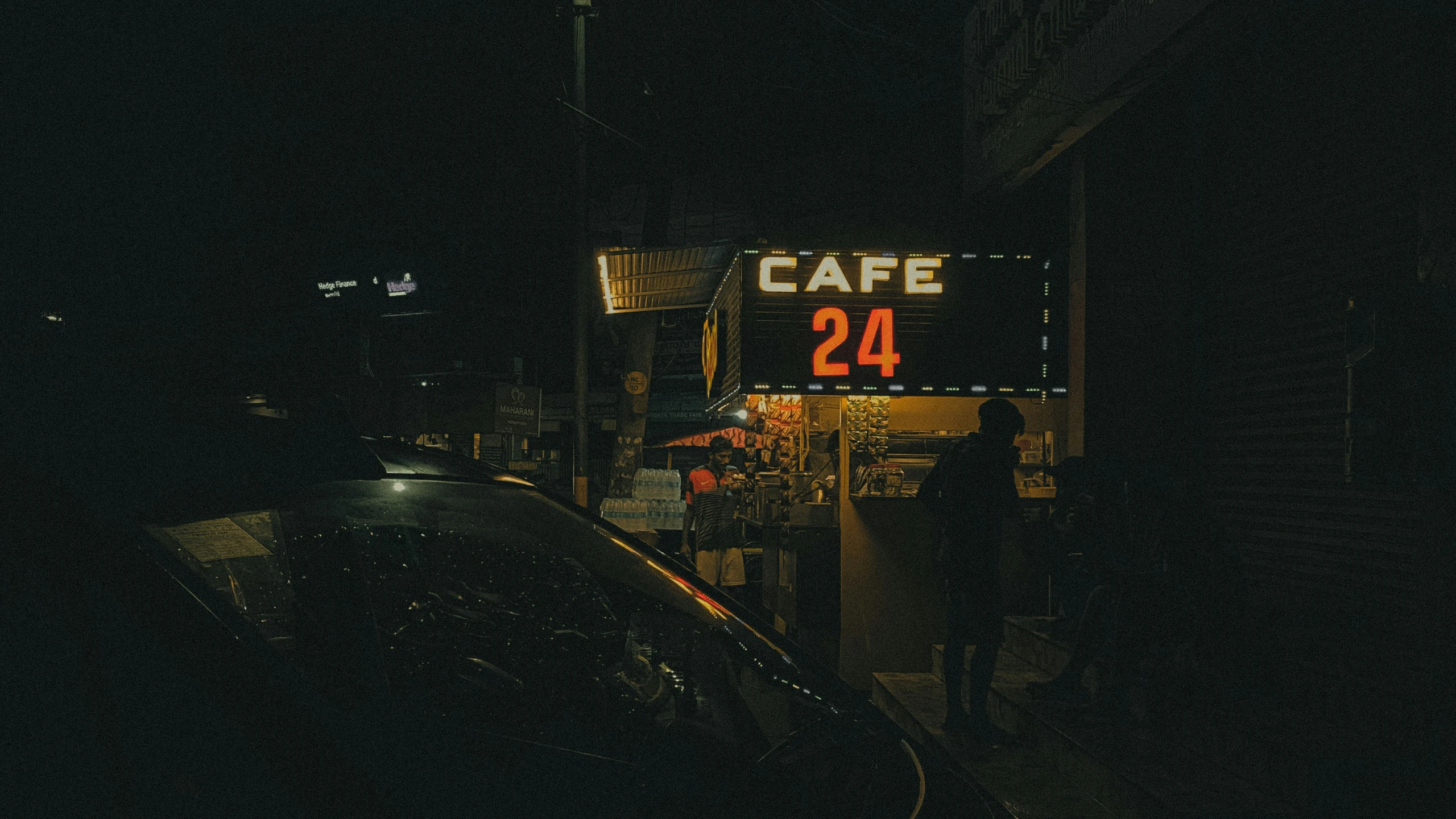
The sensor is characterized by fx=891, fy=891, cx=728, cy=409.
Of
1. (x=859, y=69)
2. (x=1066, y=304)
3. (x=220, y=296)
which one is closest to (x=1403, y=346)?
(x=1066, y=304)

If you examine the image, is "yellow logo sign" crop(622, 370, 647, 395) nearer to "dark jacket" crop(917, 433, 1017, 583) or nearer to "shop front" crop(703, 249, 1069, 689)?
"shop front" crop(703, 249, 1069, 689)

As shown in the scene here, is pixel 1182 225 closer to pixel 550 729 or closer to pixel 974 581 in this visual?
pixel 974 581

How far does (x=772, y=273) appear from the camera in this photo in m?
8.45

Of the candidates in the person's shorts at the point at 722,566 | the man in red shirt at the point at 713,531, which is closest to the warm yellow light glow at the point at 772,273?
the man in red shirt at the point at 713,531

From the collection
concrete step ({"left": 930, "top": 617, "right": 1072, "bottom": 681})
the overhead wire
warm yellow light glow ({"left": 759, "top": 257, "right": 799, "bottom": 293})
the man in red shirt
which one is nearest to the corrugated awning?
warm yellow light glow ({"left": 759, "top": 257, "right": 799, "bottom": 293})

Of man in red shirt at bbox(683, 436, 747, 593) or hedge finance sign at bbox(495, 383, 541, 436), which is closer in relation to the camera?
man in red shirt at bbox(683, 436, 747, 593)

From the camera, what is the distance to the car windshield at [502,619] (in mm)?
1804

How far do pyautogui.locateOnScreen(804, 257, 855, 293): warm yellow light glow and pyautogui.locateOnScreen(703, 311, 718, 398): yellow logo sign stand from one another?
10.1 ft

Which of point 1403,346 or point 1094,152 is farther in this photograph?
point 1094,152

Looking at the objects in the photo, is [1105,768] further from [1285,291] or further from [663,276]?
[663,276]

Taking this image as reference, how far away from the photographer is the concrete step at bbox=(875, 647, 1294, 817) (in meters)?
4.19

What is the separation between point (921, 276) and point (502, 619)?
596 centimetres

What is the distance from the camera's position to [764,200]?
A: 16359 millimetres

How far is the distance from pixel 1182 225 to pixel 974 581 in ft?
10.8
